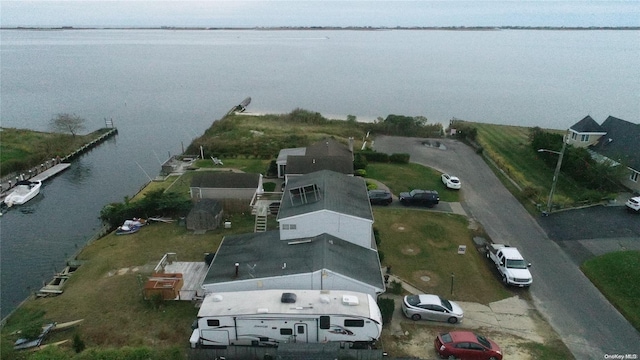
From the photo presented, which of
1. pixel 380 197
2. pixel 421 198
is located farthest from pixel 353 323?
pixel 421 198

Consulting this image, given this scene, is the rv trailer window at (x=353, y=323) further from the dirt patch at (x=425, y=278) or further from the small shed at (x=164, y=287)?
the small shed at (x=164, y=287)

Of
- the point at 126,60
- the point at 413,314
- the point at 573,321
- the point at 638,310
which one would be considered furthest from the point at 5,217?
the point at 126,60

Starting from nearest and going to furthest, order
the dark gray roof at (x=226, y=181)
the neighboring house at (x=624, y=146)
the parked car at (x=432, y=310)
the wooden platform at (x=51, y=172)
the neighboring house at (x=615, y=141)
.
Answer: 1. the parked car at (x=432, y=310)
2. the dark gray roof at (x=226, y=181)
3. the neighboring house at (x=624, y=146)
4. the neighboring house at (x=615, y=141)
5. the wooden platform at (x=51, y=172)

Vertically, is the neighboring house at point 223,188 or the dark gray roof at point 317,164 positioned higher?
the dark gray roof at point 317,164

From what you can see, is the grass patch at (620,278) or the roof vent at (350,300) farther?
the grass patch at (620,278)

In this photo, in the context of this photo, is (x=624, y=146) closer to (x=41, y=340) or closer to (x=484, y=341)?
(x=484, y=341)

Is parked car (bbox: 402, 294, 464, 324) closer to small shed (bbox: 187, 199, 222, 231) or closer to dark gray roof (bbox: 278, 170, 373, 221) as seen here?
dark gray roof (bbox: 278, 170, 373, 221)

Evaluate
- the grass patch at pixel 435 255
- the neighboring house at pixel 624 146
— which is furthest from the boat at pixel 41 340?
the neighboring house at pixel 624 146
